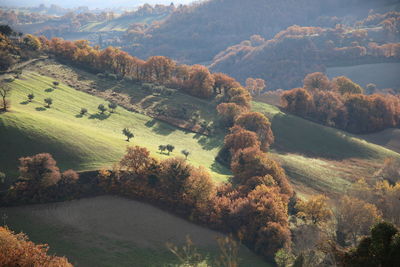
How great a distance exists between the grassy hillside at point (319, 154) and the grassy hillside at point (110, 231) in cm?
4506

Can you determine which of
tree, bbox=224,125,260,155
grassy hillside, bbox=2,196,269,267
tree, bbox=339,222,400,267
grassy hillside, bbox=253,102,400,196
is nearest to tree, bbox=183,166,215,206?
grassy hillside, bbox=2,196,269,267

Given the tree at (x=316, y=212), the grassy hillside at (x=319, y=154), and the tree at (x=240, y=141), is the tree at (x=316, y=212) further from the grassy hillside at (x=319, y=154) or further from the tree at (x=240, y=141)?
the tree at (x=240, y=141)

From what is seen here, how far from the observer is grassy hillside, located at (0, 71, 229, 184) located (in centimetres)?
6431

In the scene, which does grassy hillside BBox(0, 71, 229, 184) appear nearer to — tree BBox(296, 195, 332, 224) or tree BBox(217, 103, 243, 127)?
tree BBox(217, 103, 243, 127)

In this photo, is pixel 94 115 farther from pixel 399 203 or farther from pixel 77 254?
pixel 399 203

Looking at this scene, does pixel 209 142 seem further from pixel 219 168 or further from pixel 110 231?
pixel 110 231

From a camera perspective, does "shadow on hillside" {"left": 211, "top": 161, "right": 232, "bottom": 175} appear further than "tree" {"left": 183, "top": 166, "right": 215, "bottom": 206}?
Yes

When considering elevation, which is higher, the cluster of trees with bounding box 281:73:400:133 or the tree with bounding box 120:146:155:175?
the cluster of trees with bounding box 281:73:400:133

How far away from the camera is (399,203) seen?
70625mm

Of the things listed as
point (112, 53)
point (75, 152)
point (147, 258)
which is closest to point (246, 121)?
point (75, 152)

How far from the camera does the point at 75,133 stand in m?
72.4

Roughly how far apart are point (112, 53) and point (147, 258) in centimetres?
12578

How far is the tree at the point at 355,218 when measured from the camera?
2446 inches

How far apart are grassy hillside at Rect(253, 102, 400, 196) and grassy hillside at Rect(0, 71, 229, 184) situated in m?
27.4
